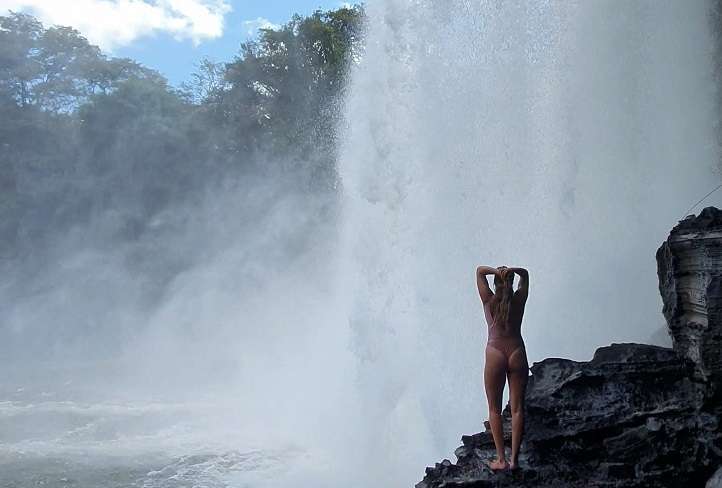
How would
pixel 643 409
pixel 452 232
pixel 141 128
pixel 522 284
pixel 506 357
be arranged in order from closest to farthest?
1. pixel 506 357
2. pixel 522 284
3. pixel 643 409
4. pixel 452 232
5. pixel 141 128

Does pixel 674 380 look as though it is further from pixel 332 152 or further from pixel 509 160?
pixel 332 152

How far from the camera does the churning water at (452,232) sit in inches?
310

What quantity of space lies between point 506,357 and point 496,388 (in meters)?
0.21

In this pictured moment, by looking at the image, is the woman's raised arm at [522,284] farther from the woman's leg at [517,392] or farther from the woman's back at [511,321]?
the woman's leg at [517,392]

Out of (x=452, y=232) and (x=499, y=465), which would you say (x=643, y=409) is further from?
(x=452, y=232)

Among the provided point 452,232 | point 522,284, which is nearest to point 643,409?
point 522,284

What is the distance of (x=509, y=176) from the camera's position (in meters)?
9.23

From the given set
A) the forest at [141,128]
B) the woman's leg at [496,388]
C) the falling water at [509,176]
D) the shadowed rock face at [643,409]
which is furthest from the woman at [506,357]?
the forest at [141,128]

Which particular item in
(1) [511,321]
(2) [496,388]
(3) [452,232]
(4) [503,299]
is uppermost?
(3) [452,232]

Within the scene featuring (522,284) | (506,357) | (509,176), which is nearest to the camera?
(506,357)

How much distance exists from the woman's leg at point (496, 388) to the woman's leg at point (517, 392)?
0.19ft

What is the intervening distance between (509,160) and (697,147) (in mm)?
3235

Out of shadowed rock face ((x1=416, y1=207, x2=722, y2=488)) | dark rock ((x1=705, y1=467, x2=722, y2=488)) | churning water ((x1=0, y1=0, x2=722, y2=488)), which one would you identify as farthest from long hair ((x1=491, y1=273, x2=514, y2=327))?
churning water ((x1=0, y1=0, x2=722, y2=488))

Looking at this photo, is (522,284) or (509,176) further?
(509,176)
